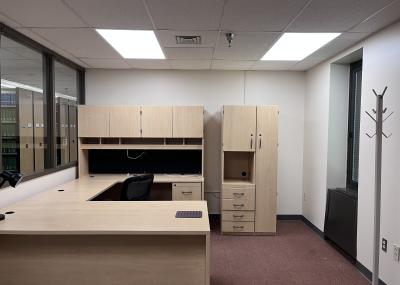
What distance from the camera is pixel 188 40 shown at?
3139 mm

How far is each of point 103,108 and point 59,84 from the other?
2.71 feet

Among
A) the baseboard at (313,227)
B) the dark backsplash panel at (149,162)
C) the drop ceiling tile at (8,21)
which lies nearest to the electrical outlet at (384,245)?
the baseboard at (313,227)

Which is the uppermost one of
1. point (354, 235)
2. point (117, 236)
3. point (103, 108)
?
point (103, 108)

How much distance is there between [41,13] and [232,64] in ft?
8.71

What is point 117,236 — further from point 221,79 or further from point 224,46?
point 221,79

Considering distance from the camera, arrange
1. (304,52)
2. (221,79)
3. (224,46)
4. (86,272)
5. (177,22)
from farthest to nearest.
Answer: (221,79) < (304,52) < (224,46) < (177,22) < (86,272)

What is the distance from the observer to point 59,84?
4402 mm

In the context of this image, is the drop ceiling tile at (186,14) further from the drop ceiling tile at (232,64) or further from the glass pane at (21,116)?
the glass pane at (21,116)

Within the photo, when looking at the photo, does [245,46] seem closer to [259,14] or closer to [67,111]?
[259,14]

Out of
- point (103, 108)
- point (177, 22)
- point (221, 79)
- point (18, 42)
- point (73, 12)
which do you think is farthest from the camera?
point (221, 79)

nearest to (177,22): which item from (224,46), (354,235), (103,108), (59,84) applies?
(224,46)

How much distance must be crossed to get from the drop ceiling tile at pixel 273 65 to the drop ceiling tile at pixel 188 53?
2.91ft

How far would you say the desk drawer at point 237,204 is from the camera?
418cm

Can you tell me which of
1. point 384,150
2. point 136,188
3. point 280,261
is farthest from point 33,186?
point 384,150
